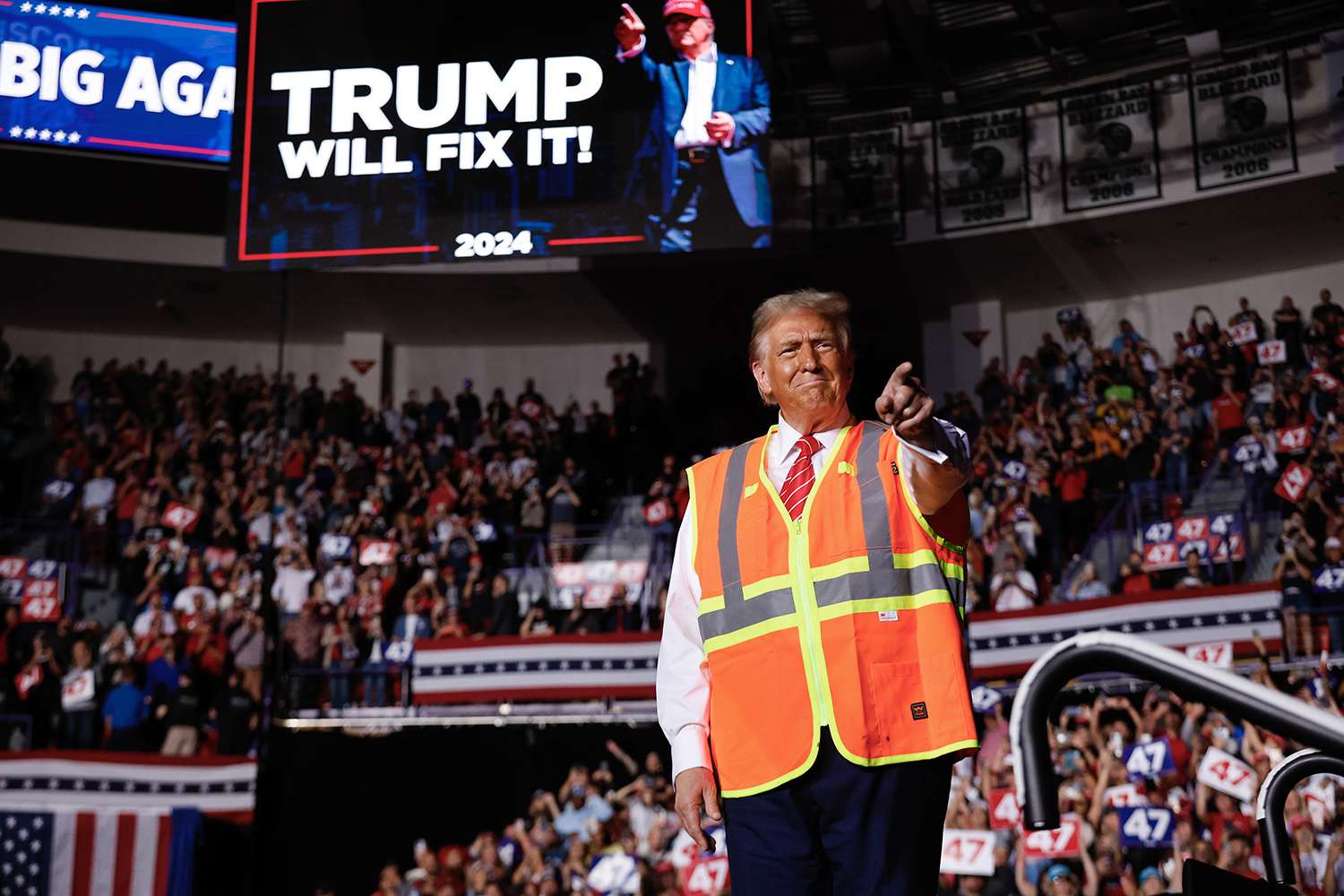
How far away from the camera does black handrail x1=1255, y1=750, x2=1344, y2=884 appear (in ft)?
5.77

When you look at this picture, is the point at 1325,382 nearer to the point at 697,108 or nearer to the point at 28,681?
the point at 697,108

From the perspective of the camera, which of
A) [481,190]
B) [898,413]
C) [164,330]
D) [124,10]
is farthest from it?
[164,330]

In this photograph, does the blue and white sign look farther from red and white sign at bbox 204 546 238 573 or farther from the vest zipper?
red and white sign at bbox 204 546 238 573

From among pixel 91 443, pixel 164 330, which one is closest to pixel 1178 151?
pixel 91 443

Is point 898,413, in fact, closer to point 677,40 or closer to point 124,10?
point 677,40

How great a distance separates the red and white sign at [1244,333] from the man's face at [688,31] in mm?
8893

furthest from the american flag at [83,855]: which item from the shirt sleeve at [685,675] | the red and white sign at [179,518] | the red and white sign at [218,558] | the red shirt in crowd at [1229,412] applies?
the red shirt in crowd at [1229,412]

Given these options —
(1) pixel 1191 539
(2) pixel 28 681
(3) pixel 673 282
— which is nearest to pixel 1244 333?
(1) pixel 1191 539

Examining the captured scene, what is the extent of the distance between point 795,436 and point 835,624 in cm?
44

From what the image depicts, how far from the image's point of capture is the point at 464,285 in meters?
19.9

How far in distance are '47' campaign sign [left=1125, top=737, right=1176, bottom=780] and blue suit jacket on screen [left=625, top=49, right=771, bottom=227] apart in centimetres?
429

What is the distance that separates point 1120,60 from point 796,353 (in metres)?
15.8

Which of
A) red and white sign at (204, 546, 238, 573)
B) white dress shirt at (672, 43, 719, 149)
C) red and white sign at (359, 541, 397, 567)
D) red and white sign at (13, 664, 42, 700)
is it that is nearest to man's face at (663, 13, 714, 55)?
white dress shirt at (672, 43, 719, 149)

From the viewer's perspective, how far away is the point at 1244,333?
50.4 feet
